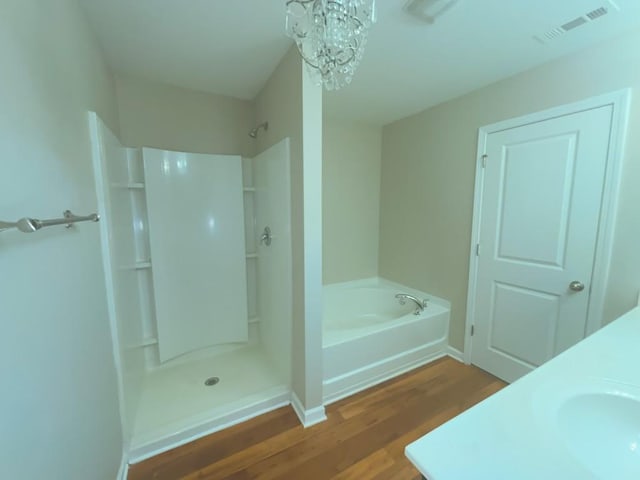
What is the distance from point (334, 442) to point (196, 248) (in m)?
1.72

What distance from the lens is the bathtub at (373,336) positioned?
6.19ft

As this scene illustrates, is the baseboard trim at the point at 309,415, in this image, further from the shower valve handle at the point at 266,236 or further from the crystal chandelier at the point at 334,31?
the crystal chandelier at the point at 334,31

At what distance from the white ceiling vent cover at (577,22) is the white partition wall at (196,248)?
2.15 m

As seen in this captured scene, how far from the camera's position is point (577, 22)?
134cm

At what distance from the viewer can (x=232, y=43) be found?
1.54 meters

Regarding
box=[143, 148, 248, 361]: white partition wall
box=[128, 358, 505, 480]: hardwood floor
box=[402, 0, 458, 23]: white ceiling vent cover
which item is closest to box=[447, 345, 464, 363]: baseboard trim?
box=[128, 358, 505, 480]: hardwood floor

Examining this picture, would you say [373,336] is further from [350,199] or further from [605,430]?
[350,199]

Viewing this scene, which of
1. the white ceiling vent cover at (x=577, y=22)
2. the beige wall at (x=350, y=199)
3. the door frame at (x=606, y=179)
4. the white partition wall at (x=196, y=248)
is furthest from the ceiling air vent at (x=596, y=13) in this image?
the white partition wall at (x=196, y=248)

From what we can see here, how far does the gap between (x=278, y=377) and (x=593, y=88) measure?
9.19ft

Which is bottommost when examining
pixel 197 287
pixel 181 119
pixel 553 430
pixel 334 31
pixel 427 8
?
pixel 197 287

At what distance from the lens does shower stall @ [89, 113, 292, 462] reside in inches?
63.8

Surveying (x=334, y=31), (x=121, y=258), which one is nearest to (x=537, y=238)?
(x=334, y=31)

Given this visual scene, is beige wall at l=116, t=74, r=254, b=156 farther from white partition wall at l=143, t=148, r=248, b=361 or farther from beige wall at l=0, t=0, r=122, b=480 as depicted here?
beige wall at l=0, t=0, r=122, b=480

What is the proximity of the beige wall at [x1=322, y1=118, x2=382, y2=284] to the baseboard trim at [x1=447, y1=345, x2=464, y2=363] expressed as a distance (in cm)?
114
